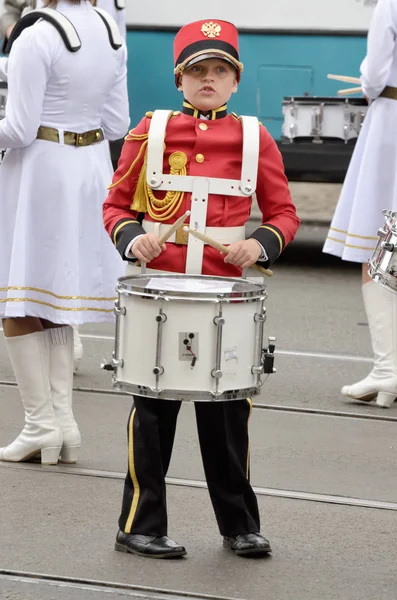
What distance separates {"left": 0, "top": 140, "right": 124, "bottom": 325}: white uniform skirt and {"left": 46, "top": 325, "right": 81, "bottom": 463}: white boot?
0.58 ft

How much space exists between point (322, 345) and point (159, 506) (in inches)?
160

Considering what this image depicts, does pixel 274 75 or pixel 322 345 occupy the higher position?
pixel 274 75

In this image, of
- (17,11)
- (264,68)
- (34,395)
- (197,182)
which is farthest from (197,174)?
(264,68)

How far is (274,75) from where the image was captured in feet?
35.8

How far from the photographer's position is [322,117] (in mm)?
10117

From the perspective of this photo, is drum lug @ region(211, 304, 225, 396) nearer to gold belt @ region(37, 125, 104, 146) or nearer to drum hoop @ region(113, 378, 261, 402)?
drum hoop @ region(113, 378, 261, 402)

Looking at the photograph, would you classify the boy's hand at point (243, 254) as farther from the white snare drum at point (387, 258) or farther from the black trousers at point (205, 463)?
the white snare drum at point (387, 258)

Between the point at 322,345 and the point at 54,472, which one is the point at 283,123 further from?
the point at 54,472

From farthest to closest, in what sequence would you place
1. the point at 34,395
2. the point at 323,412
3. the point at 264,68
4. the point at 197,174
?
1. the point at 264,68
2. the point at 323,412
3. the point at 34,395
4. the point at 197,174

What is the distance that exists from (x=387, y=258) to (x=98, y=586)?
1.58 meters

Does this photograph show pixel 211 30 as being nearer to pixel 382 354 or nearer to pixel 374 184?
pixel 374 184

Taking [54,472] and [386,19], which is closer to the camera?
[54,472]

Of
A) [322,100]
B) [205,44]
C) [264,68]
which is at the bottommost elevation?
[205,44]

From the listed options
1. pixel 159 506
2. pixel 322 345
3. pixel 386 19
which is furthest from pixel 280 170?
pixel 322 345
